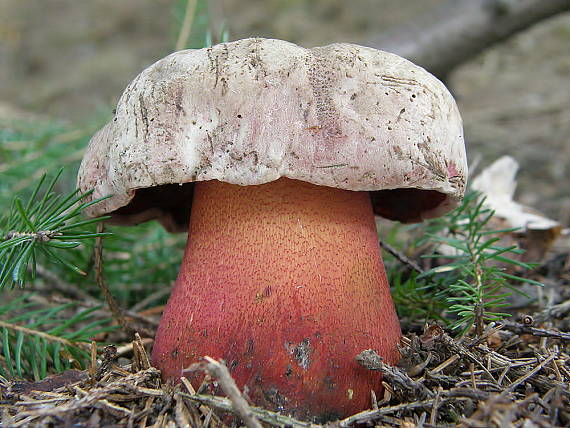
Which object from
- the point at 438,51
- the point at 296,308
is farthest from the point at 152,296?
the point at 438,51

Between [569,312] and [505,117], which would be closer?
[569,312]

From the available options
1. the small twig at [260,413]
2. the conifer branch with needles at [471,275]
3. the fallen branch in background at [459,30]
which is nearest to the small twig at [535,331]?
the conifer branch with needles at [471,275]

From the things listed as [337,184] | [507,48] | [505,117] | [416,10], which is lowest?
[337,184]

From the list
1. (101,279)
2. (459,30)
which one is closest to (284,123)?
(101,279)

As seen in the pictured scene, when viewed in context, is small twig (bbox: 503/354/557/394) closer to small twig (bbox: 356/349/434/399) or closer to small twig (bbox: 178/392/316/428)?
small twig (bbox: 356/349/434/399)

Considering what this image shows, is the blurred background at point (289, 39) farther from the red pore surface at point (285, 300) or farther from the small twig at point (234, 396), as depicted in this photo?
the small twig at point (234, 396)

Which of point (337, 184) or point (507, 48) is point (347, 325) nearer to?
point (337, 184)

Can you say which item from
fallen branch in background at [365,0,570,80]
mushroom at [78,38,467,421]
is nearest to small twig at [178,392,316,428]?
mushroom at [78,38,467,421]

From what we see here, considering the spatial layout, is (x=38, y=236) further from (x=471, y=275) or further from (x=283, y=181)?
(x=471, y=275)
